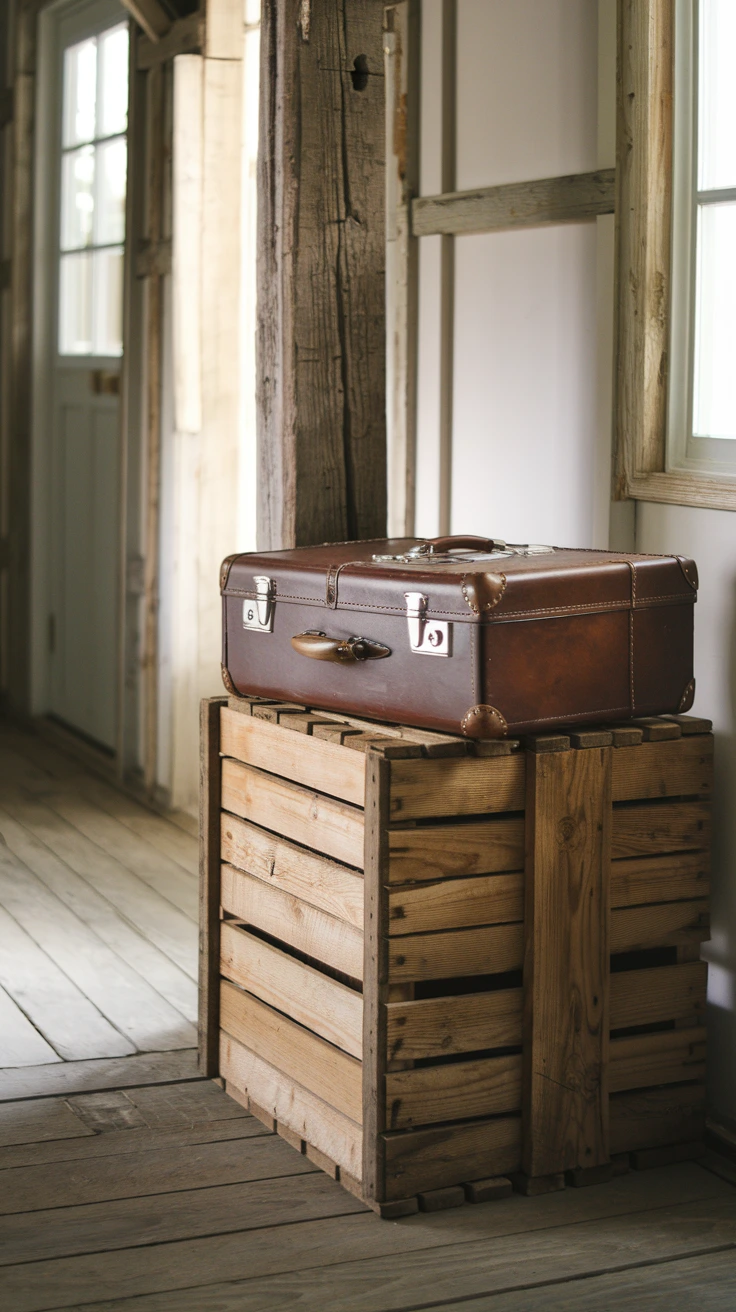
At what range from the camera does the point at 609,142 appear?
2875mm

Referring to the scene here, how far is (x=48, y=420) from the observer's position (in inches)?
250

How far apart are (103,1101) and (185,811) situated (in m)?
2.18

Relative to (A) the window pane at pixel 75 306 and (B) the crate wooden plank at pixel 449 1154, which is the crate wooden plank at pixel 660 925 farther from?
(A) the window pane at pixel 75 306

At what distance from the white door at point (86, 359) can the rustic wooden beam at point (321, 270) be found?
2432 millimetres

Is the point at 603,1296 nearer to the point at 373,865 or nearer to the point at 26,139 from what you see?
the point at 373,865

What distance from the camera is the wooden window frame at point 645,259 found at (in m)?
2.74

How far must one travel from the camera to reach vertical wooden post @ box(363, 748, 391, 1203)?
2337 mm

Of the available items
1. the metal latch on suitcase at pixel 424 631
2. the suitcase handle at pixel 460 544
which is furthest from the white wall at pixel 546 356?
the metal latch on suitcase at pixel 424 631

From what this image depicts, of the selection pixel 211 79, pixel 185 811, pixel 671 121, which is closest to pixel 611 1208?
pixel 671 121

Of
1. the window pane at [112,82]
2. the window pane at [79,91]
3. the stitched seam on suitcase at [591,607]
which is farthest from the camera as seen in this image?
the window pane at [79,91]

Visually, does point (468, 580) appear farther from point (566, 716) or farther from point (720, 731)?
point (720, 731)

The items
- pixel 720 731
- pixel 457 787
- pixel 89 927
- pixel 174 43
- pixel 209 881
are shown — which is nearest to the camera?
pixel 457 787

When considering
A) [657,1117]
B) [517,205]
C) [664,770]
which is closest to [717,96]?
[517,205]

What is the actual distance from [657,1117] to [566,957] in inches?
14.5
